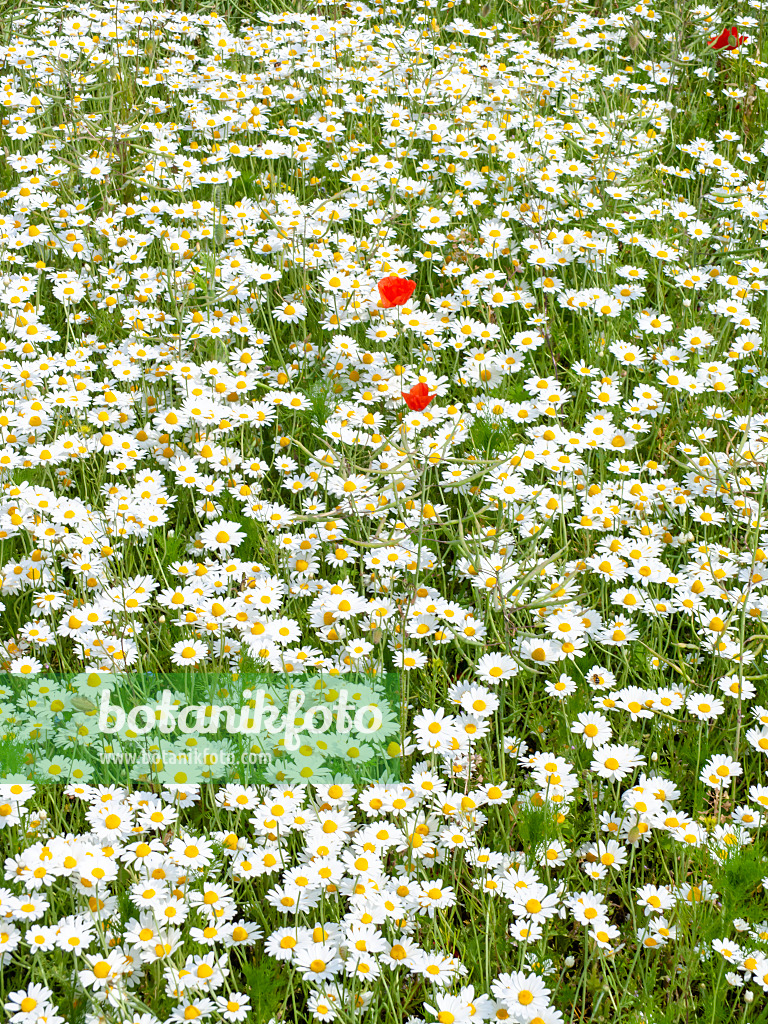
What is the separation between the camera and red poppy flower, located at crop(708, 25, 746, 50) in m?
Answer: 5.30

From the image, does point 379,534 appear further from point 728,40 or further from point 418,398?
point 728,40

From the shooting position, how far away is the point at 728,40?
18.2 feet

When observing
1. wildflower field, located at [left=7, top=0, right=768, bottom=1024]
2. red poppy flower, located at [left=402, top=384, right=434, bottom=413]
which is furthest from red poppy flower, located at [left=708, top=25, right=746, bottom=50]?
red poppy flower, located at [left=402, top=384, right=434, bottom=413]

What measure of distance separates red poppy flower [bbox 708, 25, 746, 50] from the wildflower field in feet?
0.21

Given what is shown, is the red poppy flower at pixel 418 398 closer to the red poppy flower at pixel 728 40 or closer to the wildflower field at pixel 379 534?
the wildflower field at pixel 379 534

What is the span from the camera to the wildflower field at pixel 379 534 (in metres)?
2.26

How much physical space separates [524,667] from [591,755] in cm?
29

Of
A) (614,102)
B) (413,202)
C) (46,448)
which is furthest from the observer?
(614,102)

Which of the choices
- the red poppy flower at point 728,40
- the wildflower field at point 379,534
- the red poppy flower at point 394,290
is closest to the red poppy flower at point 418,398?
the wildflower field at point 379,534

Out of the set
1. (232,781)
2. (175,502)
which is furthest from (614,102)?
(232,781)

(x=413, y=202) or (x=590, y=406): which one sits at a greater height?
(x=413, y=202)

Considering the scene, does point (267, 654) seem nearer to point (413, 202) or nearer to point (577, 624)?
point (577, 624)

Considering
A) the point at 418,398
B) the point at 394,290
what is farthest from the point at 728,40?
the point at 418,398

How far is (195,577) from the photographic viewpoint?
3.10 m
